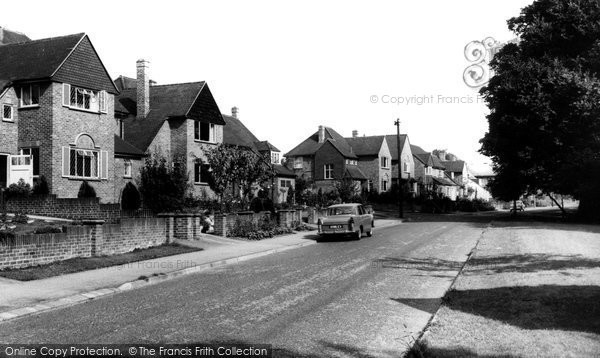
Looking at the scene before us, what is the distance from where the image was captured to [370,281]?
1203 centimetres

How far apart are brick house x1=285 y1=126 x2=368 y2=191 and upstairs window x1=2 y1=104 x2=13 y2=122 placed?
4011 cm

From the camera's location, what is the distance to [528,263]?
528 inches

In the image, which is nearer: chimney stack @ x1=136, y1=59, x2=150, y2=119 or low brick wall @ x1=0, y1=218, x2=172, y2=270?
low brick wall @ x1=0, y1=218, x2=172, y2=270

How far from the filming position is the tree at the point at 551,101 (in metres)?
31.1

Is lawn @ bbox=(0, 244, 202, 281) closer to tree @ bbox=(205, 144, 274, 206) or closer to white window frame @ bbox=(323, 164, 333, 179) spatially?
tree @ bbox=(205, 144, 274, 206)

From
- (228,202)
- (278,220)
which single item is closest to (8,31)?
(228,202)

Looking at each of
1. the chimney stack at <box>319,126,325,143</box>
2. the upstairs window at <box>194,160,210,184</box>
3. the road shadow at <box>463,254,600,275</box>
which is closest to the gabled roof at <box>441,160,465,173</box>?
the chimney stack at <box>319,126,325,143</box>

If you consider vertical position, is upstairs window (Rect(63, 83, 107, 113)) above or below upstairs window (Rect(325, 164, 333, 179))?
above

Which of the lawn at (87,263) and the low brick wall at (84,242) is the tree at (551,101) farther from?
the low brick wall at (84,242)

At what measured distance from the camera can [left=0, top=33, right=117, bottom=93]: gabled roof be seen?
87.6 feet

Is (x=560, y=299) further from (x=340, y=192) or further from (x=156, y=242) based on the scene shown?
(x=340, y=192)

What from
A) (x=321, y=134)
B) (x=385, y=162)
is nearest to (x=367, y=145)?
(x=385, y=162)

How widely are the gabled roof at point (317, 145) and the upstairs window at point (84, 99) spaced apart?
132ft

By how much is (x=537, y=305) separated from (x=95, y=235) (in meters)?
12.4
